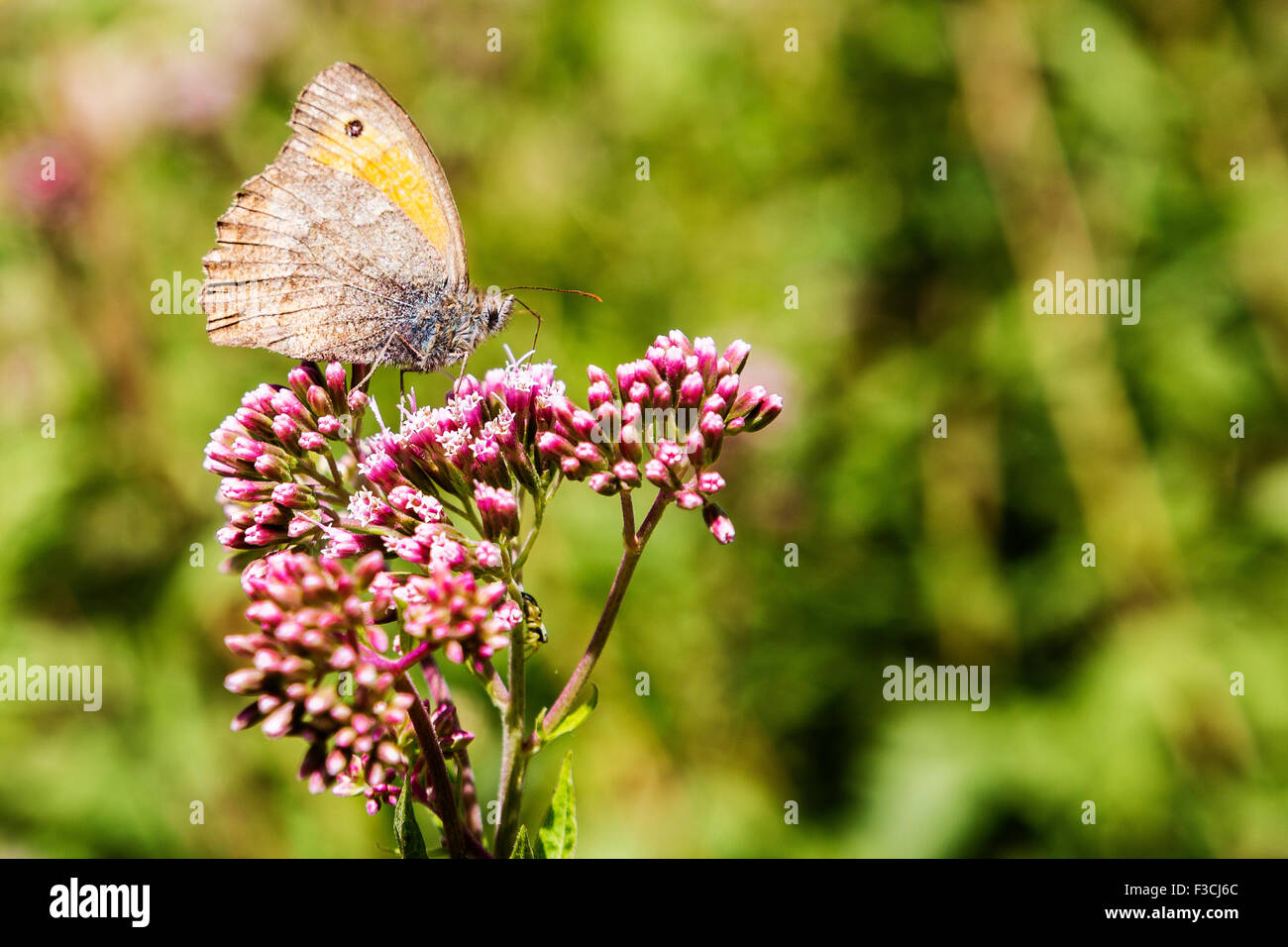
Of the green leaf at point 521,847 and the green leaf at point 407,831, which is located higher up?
the green leaf at point 407,831

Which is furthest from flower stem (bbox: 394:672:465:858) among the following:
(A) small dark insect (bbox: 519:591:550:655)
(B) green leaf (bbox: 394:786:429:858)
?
(A) small dark insect (bbox: 519:591:550:655)

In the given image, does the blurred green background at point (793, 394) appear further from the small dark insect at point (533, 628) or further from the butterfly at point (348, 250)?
the small dark insect at point (533, 628)

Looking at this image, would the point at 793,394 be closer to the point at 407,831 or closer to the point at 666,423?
the point at 666,423

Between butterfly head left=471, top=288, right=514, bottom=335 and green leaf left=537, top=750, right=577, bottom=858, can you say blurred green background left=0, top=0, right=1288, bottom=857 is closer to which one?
butterfly head left=471, top=288, right=514, bottom=335

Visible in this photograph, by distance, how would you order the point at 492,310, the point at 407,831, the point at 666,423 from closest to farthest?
1. the point at 407,831
2. the point at 666,423
3. the point at 492,310

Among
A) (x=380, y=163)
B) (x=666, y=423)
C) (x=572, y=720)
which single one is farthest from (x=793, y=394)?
(x=572, y=720)

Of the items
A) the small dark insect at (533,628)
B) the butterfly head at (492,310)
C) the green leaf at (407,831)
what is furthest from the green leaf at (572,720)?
the butterfly head at (492,310)
